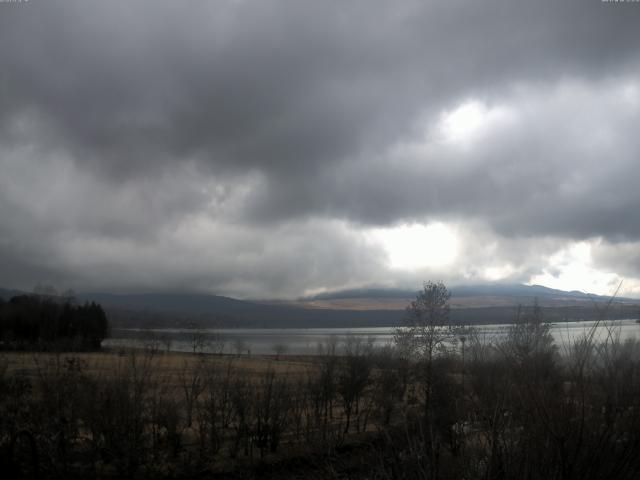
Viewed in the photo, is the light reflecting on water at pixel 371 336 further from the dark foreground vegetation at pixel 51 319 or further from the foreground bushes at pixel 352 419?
the dark foreground vegetation at pixel 51 319

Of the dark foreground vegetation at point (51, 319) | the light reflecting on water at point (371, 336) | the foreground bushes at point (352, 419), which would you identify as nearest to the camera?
the foreground bushes at point (352, 419)

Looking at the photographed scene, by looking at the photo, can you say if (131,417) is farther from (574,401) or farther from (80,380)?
(574,401)

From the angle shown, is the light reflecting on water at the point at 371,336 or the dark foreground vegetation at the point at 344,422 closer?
the dark foreground vegetation at the point at 344,422

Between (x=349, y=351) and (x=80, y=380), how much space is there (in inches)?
688

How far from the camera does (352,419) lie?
2870cm

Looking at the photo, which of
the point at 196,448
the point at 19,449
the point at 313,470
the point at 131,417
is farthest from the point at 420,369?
the point at 19,449

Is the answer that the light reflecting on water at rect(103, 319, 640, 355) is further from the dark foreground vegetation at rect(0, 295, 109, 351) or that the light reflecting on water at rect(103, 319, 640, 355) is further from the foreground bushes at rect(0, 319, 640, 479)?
the dark foreground vegetation at rect(0, 295, 109, 351)

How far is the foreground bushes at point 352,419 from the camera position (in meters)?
4.97

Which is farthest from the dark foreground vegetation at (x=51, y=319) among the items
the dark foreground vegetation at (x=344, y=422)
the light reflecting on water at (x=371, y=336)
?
the dark foreground vegetation at (x=344, y=422)

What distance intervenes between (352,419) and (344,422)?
44.0 inches

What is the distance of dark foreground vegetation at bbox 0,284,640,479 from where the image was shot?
4.99 metres

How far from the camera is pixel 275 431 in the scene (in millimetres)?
20203

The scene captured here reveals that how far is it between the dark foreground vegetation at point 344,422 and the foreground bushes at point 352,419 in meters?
0.03

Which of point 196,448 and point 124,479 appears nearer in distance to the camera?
point 124,479
